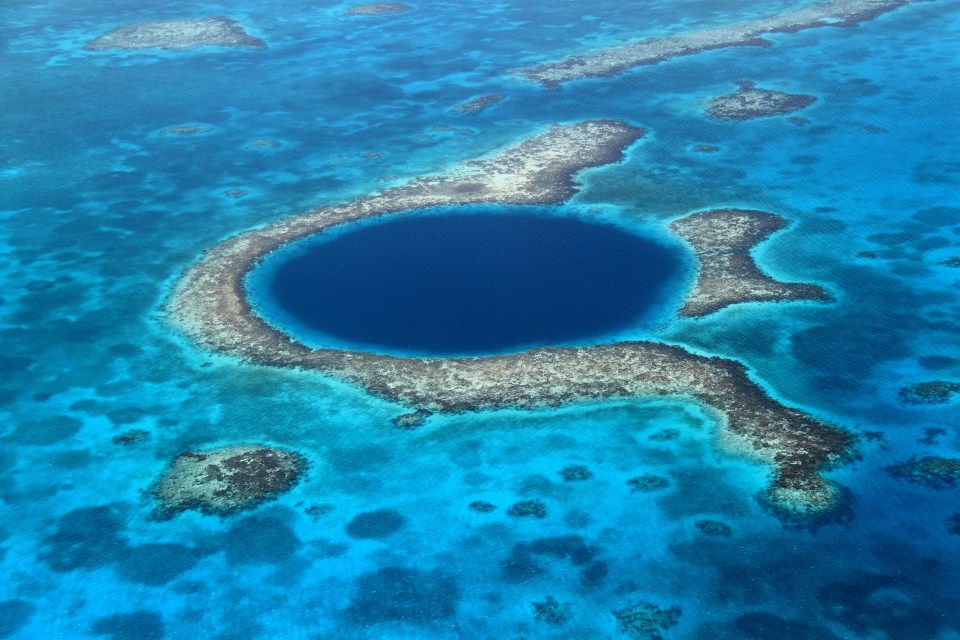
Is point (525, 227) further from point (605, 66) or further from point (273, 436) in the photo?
point (605, 66)

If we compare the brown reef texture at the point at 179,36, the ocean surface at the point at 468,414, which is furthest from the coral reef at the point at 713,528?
the brown reef texture at the point at 179,36

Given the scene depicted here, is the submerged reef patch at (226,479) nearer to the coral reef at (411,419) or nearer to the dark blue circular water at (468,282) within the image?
the coral reef at (411,419)

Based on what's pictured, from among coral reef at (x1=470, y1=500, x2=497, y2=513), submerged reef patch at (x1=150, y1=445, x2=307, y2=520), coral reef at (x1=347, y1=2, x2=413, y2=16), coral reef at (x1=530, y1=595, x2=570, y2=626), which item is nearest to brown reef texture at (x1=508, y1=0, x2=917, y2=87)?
coral reef at (x1=347, y1=2, x2=413, y2=16)

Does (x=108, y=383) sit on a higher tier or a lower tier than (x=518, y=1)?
lower

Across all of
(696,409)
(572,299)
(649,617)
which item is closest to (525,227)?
(572,299)

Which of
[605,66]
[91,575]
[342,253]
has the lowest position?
[91,575]

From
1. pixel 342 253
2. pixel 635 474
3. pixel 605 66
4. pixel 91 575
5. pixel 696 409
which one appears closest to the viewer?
pixel 91 575
